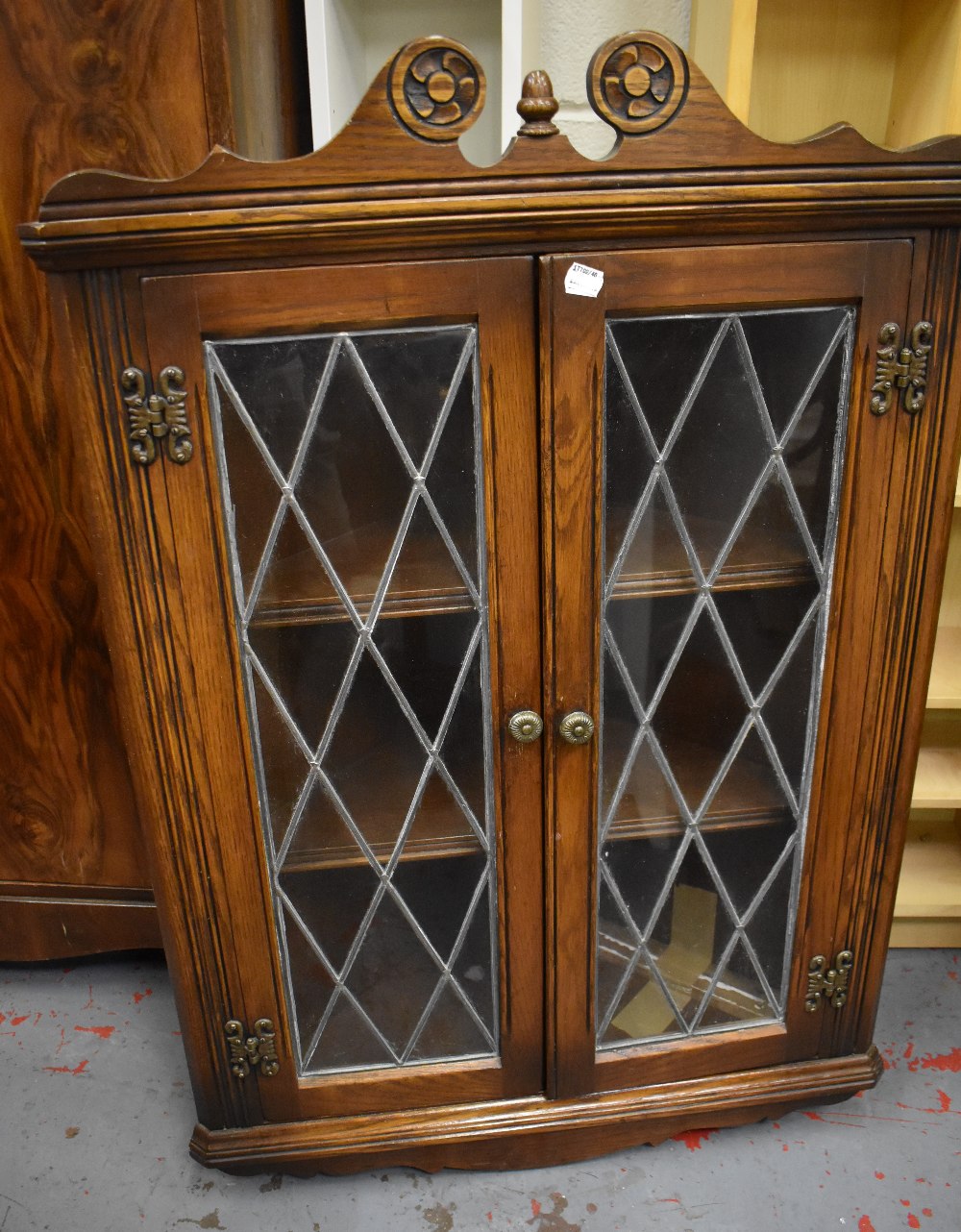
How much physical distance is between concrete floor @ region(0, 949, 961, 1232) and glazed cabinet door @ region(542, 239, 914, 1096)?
126 millimetres

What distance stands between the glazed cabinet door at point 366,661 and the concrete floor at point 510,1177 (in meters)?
0.13

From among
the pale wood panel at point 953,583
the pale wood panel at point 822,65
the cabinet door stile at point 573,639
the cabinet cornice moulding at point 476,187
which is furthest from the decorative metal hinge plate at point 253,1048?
the pale wood panel at point 822,65

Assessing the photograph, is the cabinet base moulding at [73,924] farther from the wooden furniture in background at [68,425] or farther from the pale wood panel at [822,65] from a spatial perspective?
the pale wood panel at [822,65]

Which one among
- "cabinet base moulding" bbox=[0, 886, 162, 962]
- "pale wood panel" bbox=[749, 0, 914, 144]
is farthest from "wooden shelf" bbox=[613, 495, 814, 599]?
"cabinet base moulding" bbox=[0, 886, 162, 962]

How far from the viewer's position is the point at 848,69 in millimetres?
1209

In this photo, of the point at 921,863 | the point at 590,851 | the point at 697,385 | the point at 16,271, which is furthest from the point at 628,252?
the point at 921,863

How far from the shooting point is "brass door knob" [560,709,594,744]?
3.15 feet

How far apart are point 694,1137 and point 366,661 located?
75 centimetres

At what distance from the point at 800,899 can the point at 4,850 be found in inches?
42.3

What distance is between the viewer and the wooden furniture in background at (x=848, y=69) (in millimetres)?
1077

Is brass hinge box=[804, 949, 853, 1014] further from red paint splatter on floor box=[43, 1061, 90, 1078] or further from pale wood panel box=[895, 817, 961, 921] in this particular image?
red paint splatter on floor box=[43, 1061, 90, 1078]

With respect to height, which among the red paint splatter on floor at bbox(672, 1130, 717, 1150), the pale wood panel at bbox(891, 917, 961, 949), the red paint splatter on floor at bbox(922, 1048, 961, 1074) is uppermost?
the pale wood panel at bbox(891, 917, 961, 949)

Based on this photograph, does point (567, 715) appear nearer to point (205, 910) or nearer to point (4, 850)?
point (205, 910)

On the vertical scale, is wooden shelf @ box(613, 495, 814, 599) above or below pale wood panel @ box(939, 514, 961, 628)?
above
